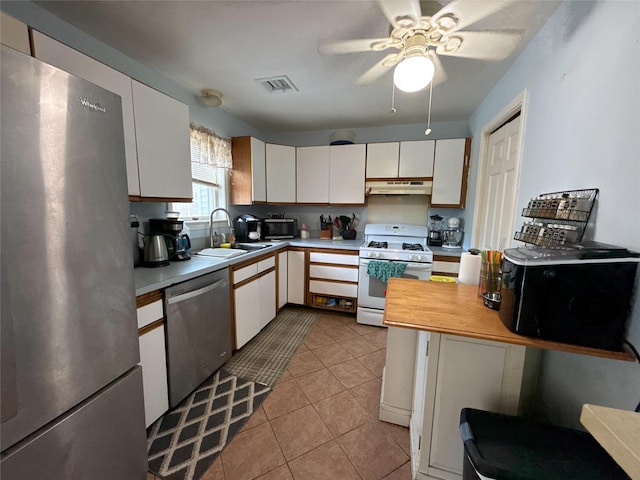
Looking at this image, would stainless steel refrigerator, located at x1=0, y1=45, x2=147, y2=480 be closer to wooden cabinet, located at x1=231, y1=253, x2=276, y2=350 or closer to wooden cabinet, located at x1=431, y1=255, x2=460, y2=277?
wooden cabinet, located at x1=231, y1=253, x2=276, y2=350

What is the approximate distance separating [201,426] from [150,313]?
2.52 feet

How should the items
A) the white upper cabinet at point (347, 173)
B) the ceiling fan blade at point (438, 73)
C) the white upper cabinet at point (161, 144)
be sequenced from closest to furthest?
the white upper cabinet at point (161, 144)
the ceiling fan blade at point (438, 73)
the white upper cabinet at point (347, 173)

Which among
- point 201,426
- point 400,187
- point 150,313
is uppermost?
point 400,187

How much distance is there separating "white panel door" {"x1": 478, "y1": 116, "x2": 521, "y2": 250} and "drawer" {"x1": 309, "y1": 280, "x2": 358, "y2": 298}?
4.61 ft

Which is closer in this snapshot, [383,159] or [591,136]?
[591,136]

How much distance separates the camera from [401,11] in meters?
1.08

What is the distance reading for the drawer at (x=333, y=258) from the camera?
114 inches

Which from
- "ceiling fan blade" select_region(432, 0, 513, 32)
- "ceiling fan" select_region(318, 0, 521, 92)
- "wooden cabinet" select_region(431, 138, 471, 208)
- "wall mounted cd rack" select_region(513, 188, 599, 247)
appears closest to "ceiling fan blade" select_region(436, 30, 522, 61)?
"ceiling fan" select_region(318, 0, 521, 92)

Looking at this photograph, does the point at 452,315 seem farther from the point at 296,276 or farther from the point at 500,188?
the point at 296,276

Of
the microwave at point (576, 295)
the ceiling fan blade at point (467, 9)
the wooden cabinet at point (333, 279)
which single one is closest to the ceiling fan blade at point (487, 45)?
the ceiling fan blade at point (467, 9)

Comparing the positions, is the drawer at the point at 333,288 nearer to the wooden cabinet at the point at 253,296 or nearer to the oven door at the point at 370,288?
the oven door at the point at 370,288

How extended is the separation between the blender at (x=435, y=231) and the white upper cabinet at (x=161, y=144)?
2.73 m

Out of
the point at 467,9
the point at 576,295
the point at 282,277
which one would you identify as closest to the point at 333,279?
the point at 282,277

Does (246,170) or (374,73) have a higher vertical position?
(374,73)
